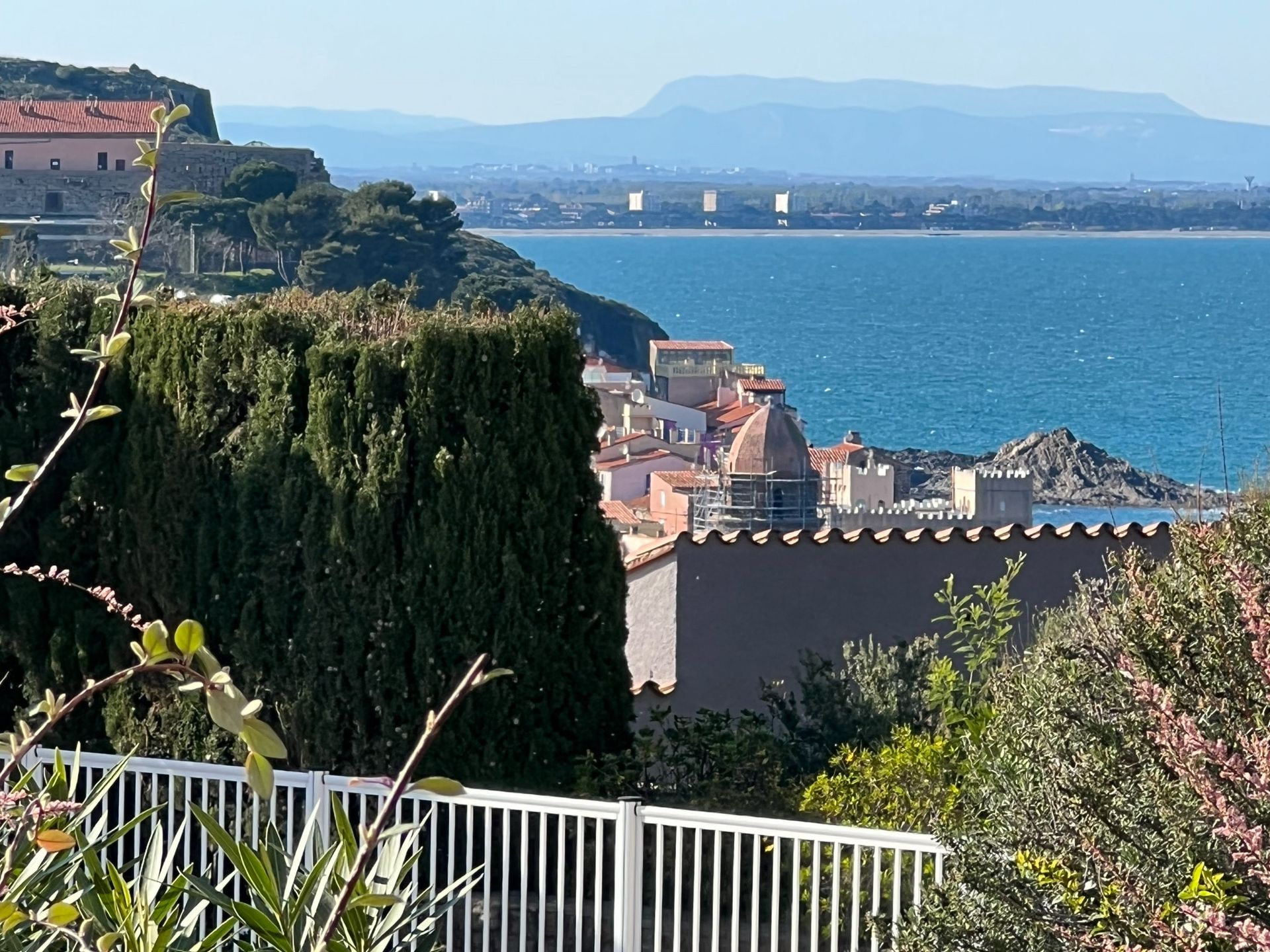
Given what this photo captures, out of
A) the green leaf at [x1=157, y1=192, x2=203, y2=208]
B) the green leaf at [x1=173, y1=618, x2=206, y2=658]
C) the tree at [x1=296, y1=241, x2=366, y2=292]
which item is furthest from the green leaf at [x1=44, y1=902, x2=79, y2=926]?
the tree at [x1=296, y1=241, x2=366, y2=292]

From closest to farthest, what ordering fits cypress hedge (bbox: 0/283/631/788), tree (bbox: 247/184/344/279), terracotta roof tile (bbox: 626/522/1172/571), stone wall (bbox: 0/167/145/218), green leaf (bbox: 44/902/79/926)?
green leaf (bbox: 44/902/79/926) < cypress hedge (bbox: 0/283/631/788) < terracotta roof tile (bbox: 626/522/1172/571) < tree (bbox: 247/184/344/279) < stone wall (bbox: 0/167/145/218)

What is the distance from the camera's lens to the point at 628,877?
512cm

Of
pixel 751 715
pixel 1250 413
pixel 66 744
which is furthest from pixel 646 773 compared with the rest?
pixel 1250 413

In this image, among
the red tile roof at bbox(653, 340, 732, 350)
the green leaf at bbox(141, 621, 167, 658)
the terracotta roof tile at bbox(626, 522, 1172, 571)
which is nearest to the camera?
the green leaf at bbox(141, 621, 167, 658)

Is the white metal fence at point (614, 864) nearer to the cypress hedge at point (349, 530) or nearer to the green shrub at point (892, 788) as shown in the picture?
the green shrub at point (892, 788)

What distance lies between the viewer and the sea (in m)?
80.2

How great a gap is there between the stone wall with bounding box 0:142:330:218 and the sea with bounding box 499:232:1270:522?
97.1ft

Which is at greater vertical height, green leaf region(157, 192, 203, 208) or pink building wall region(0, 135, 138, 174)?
pink building wall region(0, 135, 138, 174)

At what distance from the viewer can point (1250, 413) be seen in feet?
254

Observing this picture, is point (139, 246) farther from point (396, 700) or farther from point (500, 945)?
point (396, 700)

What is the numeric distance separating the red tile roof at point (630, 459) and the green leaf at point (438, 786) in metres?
33.3

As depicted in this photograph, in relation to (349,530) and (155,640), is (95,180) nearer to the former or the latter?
(349,530)

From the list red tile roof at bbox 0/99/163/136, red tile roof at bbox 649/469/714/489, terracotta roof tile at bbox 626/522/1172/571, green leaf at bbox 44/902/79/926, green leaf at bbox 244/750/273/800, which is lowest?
red tile roof at bbox 649/469/714/489

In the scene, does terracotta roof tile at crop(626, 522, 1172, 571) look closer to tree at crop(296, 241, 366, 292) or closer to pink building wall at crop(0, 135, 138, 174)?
tree at crop(296, 241, 366, 292)
